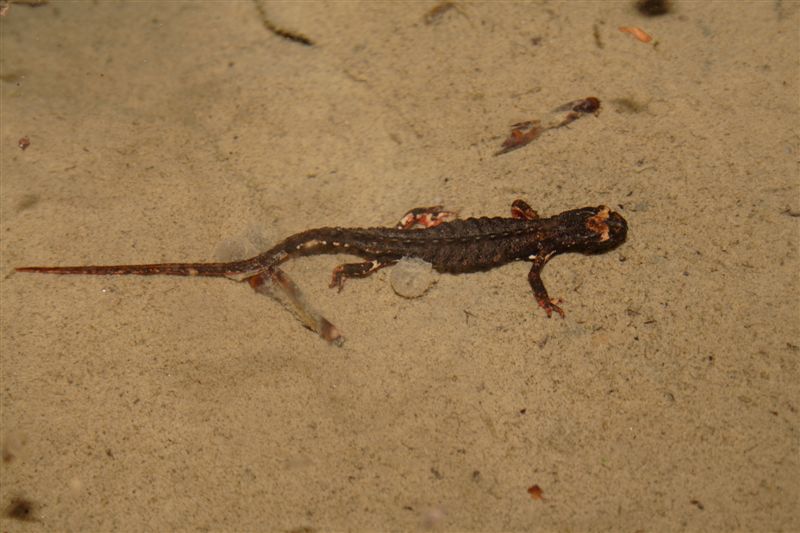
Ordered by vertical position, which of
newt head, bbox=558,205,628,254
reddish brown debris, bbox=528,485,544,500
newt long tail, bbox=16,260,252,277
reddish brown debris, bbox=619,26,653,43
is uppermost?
reddish brown debris, bbox=619,26,653,43

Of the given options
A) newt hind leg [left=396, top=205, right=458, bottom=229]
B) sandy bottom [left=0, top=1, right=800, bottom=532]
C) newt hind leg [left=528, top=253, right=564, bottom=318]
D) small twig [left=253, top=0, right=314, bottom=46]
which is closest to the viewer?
sandy bottom [left=0, top=1, right=800, bottom=532]

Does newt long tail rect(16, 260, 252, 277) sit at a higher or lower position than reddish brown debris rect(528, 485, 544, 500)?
higher

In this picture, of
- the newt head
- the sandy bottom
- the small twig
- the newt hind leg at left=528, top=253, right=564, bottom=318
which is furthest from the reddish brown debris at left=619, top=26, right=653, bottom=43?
the small twig

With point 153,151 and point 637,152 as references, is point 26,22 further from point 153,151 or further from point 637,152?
point 637,152

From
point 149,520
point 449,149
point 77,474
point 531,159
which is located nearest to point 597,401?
point 531,159

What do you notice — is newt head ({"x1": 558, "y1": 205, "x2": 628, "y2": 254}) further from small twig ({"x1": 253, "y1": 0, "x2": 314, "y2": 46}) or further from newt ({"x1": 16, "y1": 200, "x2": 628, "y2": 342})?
small twig ({"x1": 253, "y1": 0, "x2": 314, "y2": 46})

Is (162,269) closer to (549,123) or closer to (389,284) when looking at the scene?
(389,284)

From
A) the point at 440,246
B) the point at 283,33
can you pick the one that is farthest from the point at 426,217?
the point at 283,33
